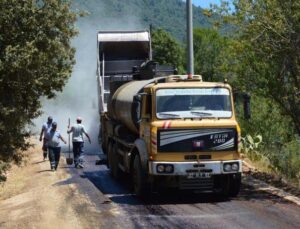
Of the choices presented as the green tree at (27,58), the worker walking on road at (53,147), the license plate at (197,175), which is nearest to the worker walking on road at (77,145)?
the worker walking on road at (53,147)

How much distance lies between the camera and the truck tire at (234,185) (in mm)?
12820

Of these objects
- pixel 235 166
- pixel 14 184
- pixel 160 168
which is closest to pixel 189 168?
pixel 160 168

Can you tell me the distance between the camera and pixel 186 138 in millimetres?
12320

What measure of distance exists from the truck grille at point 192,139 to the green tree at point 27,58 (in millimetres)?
3199

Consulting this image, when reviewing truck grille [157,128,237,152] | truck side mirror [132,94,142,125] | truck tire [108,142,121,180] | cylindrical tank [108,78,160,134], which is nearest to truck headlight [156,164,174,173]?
truck grille [157,128,237,152]

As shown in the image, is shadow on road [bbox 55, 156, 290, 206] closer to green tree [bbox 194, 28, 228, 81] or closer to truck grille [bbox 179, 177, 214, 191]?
truck grille [bbox 179, 177, 214, 191]

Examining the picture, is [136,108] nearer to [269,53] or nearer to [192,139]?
[192,139]

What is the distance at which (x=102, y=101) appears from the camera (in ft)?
67.1

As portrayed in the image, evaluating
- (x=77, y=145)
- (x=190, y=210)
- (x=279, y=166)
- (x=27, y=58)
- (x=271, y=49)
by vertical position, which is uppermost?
(x=271, y=49)

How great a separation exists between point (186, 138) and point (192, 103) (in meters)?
0.86

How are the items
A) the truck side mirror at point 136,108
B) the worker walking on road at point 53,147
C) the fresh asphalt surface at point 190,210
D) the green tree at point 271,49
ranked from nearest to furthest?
the fresh asphalt surface at point 190,210, the truck side mirror at point 136,108, the green tree at point 271,49, the worker walking on road at point 53,147

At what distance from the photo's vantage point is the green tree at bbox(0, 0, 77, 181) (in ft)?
41.0

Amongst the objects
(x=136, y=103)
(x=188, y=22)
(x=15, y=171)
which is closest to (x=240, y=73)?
(x=188, y=22)

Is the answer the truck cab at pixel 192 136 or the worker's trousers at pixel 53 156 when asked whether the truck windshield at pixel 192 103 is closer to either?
the truck cab at pixel 192 136
